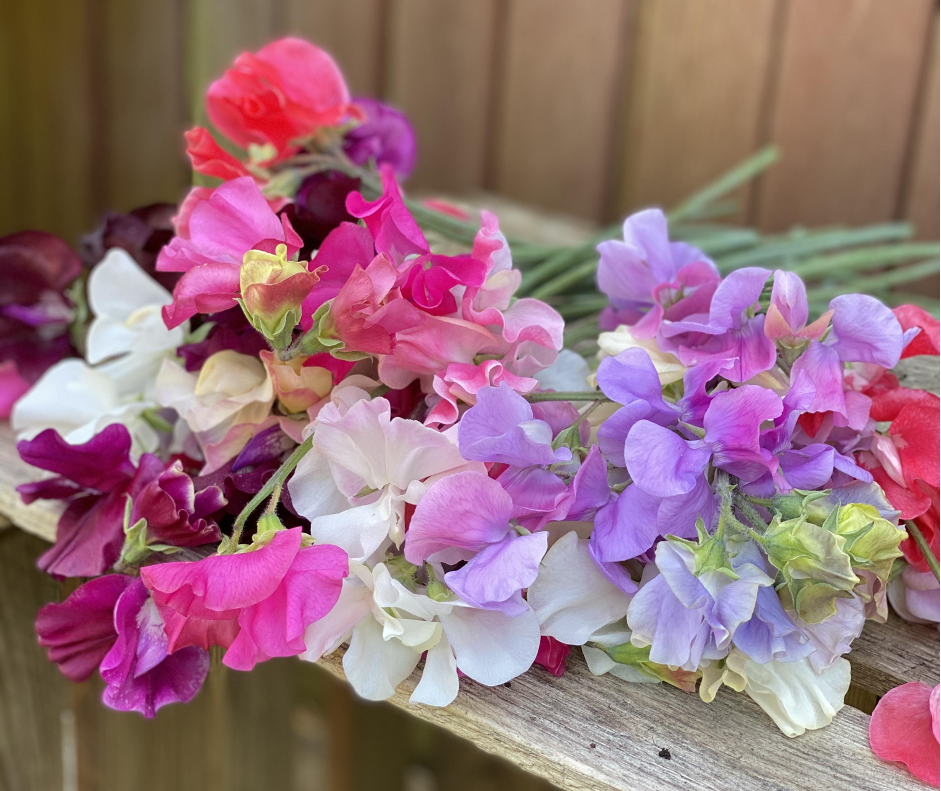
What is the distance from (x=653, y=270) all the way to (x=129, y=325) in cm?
34

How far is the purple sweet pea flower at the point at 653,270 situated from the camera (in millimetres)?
501

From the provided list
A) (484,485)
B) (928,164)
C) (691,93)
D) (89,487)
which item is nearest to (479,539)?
(484,485)

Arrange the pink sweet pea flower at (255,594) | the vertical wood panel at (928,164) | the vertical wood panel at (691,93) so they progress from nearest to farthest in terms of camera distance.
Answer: the pink sweet pea flower at (255,594) → the vertical wood panel at (928,164) → the vertical wood panel at (691,93)

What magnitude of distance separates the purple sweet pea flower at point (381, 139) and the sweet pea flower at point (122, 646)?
0.38 m

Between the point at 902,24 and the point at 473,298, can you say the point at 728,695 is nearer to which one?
the point at 473,298

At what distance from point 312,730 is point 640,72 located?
116cm

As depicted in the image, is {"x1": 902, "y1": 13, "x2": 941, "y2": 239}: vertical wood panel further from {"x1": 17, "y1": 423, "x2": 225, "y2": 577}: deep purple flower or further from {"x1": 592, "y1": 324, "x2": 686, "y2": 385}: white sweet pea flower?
{"x1": 17, "y1": 423, "x2": 225, "y2": 577}: deep purple flower

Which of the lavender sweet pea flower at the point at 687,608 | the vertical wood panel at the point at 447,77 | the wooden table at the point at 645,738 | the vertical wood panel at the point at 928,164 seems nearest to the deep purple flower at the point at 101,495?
the wooden table at the point at 645,738

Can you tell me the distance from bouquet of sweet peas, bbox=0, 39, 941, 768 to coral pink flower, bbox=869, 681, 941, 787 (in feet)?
0.09

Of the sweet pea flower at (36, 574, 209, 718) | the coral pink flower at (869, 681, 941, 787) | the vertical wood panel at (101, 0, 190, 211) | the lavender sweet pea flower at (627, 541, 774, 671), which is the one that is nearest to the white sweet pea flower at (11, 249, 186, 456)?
the sweet pea flower at (36, 574, 209, 718)

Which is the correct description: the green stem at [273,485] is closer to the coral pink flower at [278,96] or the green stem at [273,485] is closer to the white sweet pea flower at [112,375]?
the white sweet pea flower at [112,375]

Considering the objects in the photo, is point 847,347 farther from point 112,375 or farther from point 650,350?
point 112,375

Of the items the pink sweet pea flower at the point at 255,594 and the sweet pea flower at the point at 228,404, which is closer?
the pink sweet pea flower at the point at 255,594

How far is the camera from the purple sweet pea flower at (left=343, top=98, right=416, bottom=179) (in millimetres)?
679
